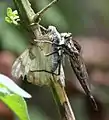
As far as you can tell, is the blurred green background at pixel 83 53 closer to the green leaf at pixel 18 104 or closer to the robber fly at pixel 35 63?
the robber fly at pixel 35 63

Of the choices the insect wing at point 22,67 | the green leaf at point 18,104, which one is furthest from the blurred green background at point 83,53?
the green leaf at point 18,104

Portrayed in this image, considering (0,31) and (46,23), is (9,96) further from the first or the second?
(46,23)

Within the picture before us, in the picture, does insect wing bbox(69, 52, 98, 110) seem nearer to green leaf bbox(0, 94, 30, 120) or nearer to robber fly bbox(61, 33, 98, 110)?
robber fly bbox(61, 33, 98, 110)

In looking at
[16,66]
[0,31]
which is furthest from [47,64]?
[0,31]

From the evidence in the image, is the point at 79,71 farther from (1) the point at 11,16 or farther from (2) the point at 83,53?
(2) the point at 83,53

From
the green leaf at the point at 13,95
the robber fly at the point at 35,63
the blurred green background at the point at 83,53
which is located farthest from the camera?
the blurred green background at the point at 83,53
